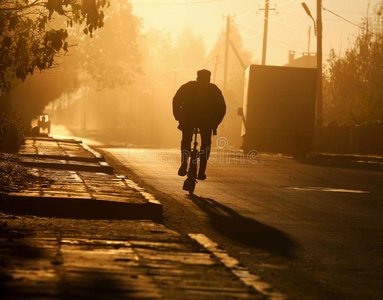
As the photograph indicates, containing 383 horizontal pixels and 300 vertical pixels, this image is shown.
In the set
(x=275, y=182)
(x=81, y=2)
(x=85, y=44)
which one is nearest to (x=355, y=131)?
(x=275, y=182)

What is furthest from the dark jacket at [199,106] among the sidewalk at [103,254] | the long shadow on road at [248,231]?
the sidewalk at [103,254]

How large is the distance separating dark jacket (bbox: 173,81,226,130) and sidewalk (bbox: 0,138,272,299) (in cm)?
229

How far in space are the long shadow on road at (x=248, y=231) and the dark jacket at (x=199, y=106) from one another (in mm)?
1948

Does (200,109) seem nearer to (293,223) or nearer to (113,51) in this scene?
(293,223)

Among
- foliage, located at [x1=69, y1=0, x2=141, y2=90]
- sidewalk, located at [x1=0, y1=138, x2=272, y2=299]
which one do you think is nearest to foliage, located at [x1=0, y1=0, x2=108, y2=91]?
sidewalk, located at [x1=0, y1=138, x2=272, y2=299]

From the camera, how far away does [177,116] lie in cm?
1192

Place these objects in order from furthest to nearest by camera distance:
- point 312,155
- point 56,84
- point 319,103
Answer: point 56,84
point 319,103
point 312,155

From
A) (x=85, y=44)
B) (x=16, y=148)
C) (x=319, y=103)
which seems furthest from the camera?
(x=85, y=44)

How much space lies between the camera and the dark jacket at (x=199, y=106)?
11.8 meters

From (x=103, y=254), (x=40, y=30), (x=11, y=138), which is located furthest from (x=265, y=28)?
(x=103, y=254)

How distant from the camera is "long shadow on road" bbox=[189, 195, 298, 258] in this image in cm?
717

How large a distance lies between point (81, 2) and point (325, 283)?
5.42 m

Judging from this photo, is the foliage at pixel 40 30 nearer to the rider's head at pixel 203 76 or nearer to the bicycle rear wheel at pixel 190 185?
the rider's head at pixel 203 76

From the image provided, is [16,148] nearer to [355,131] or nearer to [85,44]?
[355,131]
